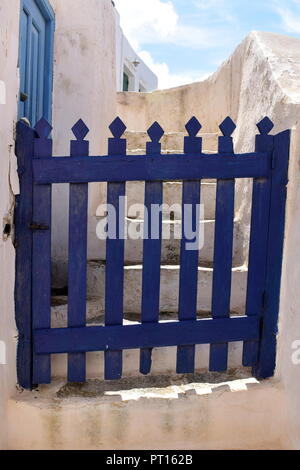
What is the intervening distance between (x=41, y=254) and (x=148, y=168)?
2.10 ft

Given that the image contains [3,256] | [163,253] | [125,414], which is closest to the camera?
[3,256]

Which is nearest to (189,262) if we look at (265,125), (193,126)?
(193,126)

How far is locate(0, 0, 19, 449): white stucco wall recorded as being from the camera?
188 centimetres

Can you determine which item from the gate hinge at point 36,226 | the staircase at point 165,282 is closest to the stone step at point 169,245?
the staircase at point 165,282

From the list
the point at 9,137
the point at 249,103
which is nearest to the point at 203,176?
the point at 9,137

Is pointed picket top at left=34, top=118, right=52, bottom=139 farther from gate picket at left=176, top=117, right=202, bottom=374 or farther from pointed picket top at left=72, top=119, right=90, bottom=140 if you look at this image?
gate picket at left=176, top=117, right=202, bottom=374

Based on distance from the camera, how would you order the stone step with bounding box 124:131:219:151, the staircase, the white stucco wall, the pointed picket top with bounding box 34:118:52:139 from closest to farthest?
1. the white stucco wall
2. the pointed picket top with bounding box 34:118:52:139
3. the staircase
4. the stone step with bounding box 124:131:219:151

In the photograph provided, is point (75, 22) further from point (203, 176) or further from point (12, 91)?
point (203, 176)

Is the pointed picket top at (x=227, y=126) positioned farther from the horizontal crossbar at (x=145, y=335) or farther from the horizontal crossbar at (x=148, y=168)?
the horizontal crossbar at (x=145, y=335)

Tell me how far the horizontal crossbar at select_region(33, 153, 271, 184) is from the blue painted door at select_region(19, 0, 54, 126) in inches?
28.5

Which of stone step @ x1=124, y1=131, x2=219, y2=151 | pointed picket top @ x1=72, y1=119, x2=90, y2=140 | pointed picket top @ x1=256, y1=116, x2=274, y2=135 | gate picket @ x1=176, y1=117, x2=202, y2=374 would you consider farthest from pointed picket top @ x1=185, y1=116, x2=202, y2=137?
stone step @ x1=124, y1=131, x2=219, y2=151

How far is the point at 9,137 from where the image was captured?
1.94 metres

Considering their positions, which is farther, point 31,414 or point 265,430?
point 265,430

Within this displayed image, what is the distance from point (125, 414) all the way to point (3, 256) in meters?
0.92
